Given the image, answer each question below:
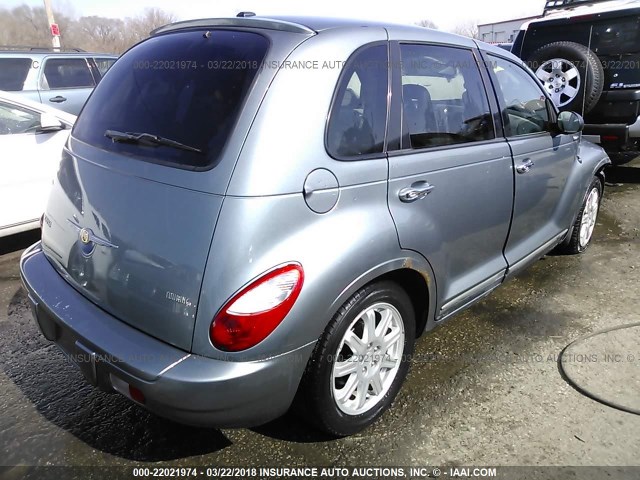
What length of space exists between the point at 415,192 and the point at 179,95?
1126 millimetres

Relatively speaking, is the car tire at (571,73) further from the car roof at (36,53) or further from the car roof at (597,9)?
the car roof at (36,53)

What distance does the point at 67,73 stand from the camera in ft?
27.2

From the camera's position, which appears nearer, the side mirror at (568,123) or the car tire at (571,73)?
the side mirror at (568,123)

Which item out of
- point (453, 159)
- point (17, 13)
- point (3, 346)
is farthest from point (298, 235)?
point (17, 13)

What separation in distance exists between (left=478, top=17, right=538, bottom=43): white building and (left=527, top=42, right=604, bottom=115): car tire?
13.2m

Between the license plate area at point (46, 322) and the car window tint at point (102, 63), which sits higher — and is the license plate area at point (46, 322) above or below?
below

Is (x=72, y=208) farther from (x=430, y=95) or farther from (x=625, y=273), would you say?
(x=625, y=273)

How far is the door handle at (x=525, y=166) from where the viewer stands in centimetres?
306

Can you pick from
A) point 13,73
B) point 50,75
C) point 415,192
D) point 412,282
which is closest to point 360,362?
point 412,282

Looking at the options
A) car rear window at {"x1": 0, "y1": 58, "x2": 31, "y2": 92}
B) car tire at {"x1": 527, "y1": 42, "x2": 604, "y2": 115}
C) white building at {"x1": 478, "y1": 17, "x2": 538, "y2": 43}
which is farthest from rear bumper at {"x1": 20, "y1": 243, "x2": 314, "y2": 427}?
white building at {"x1": 478, "y1": 17, "x2": 538, "y2": 43}

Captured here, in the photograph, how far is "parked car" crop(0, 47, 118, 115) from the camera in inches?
299

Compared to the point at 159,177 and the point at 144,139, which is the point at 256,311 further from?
the point at 144,139

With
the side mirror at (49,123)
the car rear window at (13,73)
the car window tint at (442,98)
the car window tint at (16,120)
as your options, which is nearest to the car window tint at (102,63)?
the car rear window at (13,73)

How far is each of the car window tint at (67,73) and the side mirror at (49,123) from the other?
4.09 meters
